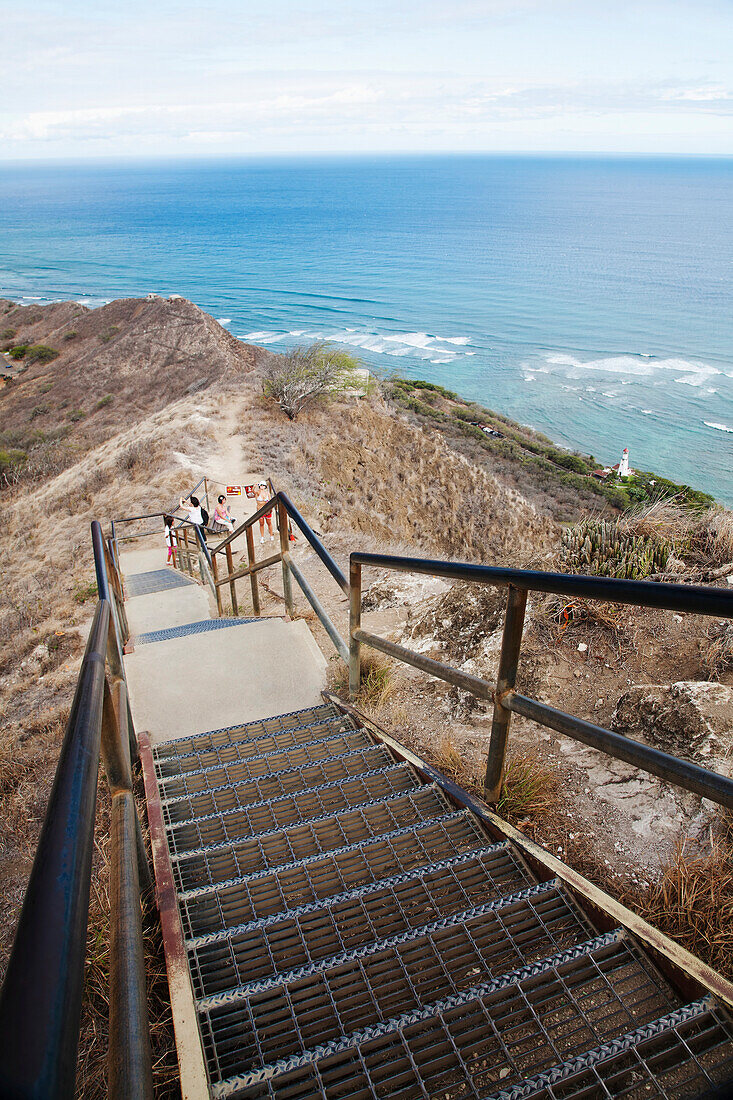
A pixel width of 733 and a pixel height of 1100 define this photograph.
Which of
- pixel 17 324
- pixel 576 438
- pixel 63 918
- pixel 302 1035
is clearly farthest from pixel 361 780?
pixel 17 324

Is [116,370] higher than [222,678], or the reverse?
[222,678]

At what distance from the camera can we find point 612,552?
5.49 meters

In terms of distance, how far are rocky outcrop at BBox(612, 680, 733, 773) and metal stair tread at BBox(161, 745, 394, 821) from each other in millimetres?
1445

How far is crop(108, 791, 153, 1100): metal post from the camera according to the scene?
0.98 meters

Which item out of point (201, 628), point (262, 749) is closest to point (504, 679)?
point (262, 749)

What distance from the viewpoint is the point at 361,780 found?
2.96 meters

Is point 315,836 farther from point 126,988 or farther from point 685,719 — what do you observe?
point 685,719

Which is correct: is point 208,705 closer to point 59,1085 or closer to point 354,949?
point 354,949

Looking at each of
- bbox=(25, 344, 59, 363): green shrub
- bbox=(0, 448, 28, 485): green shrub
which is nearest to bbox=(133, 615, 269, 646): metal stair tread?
bbox=(0, 448, 28, 485): green shrub

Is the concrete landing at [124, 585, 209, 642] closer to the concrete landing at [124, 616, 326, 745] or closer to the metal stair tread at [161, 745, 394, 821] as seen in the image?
the concrete landing at [124, 616, 326, 745]

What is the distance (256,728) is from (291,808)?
940 mm

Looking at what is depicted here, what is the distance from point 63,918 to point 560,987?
1.59 meters

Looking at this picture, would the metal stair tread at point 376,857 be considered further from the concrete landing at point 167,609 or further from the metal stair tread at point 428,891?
the concrete landing at point 167,609

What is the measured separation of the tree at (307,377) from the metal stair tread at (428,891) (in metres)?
21.3
